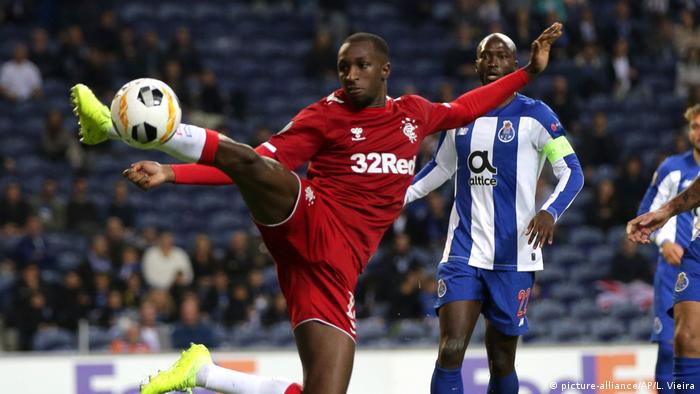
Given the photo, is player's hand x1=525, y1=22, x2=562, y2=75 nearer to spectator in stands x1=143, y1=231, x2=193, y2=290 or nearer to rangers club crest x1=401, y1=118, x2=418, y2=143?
rangers club crest x1=401, y1=118, x2=418, y2=143

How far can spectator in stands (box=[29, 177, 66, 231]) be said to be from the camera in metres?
15.2

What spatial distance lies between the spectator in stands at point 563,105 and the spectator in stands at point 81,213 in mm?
6644

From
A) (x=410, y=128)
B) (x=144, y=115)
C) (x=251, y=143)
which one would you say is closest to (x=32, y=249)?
(x=251, y=143)

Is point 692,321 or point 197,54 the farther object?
point 197,54

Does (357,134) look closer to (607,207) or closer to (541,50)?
(541,50)

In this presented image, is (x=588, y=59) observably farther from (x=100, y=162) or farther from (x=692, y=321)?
(x=692, y=321)

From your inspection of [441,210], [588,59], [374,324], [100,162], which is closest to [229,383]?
[374,324]

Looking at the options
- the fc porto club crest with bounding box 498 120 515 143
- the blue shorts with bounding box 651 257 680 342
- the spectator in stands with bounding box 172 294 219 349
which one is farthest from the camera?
the spectator in stands with bounding box 172 294 219 349

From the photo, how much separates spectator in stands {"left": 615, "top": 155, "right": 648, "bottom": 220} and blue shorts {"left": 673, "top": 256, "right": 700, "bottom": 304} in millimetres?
8782

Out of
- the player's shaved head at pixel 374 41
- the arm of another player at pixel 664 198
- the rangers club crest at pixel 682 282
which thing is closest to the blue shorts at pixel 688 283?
the rangers club crest at pixel 682 282

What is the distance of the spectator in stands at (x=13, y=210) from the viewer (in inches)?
585

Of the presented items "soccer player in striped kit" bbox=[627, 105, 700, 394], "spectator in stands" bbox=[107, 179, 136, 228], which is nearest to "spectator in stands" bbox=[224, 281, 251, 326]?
"spectator in stands" bbox=[107, 179, 136, 228]

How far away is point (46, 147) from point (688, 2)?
36.1 feet

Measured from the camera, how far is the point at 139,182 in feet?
18.7
